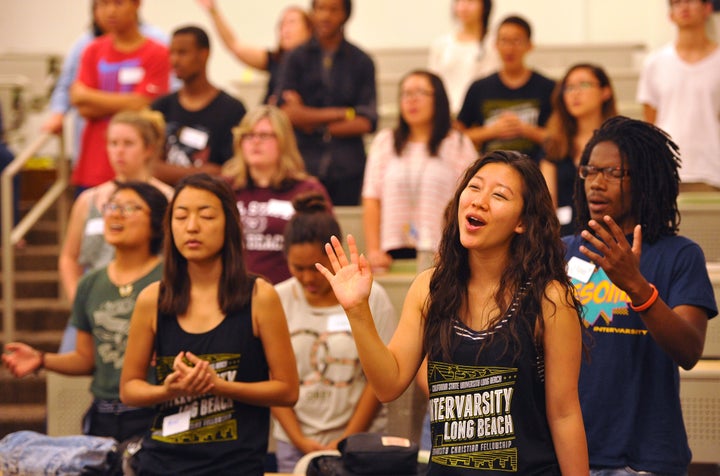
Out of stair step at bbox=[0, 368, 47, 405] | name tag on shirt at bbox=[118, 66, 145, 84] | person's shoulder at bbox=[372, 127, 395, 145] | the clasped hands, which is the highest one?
name tag on shirt at bbox=[118, 66, 145, 84]

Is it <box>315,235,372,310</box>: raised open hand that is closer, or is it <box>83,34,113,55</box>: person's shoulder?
<box>315,235,372,310</box>: raised open hand

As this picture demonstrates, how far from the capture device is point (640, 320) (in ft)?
9.34

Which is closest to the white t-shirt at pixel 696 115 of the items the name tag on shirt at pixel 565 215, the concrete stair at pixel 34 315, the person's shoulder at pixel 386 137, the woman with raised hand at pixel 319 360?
the name tag on shirt at pixel 565 215

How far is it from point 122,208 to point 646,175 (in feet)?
6.51

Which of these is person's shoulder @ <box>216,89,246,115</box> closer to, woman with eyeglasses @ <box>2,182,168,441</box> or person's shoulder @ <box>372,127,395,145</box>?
person's shoulder @ <box>372,127,395,145</box>

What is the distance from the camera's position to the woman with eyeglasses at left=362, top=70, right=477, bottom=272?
16.8ft

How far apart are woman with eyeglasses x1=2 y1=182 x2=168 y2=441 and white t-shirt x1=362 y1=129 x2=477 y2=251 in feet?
4.52

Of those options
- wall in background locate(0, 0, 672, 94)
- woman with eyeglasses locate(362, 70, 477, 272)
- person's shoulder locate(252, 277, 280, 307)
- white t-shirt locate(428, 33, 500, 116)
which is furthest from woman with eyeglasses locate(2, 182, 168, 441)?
wall in background locate(0, 0, 672, 94)

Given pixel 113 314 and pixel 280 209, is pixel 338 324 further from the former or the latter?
pixel 280 209

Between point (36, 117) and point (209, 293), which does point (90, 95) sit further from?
point (36, 117)

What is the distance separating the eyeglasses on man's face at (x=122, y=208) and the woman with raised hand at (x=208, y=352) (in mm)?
811

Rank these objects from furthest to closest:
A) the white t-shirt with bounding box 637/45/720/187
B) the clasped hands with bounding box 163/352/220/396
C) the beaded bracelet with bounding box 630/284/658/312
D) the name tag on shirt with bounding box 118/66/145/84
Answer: the name tag on shirt with bounding box 118/66/145/84, the white t-shirt with bounding box 637/45/720/187, the clasped hands with bounding box 163/352/220/396, the beaded bracelet with bounding box 630/284/658/312

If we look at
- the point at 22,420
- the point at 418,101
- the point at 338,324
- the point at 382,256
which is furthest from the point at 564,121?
the point at 22,420

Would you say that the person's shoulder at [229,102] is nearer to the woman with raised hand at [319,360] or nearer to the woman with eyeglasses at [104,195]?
the woman with eyeglasses at [104,195]
